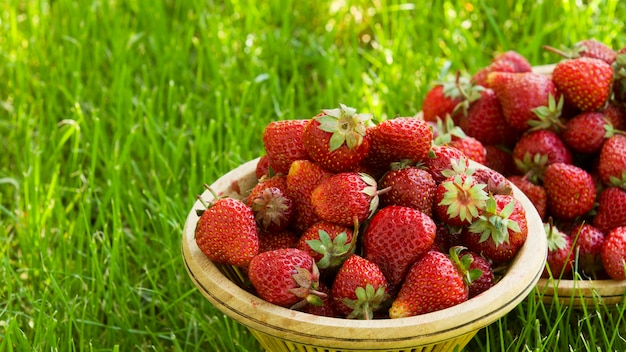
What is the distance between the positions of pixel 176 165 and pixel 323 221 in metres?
0.78

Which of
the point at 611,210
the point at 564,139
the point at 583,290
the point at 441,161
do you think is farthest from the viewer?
the point at 564,139

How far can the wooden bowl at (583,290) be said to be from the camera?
4.89 ft

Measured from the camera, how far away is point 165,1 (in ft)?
8.96

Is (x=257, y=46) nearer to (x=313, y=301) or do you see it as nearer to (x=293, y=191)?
(x=293, y=191)

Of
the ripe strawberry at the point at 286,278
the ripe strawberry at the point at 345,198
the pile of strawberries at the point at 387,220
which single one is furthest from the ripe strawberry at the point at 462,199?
the ripe strawberry at the point at 286,278

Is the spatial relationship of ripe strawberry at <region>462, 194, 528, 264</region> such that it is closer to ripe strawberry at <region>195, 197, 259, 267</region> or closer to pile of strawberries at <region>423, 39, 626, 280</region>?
pile of strawberries at <region>423, 39, 626, 280</region>

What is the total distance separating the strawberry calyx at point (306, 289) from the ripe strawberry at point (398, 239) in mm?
104

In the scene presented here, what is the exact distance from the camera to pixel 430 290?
47.7 inches

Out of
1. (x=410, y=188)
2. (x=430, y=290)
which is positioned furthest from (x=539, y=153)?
(x=430, y=290)

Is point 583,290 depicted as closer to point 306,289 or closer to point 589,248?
point 589,248

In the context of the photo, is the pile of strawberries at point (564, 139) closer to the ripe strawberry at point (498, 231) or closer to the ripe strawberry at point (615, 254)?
the ripe strawberry at point (615, 254)

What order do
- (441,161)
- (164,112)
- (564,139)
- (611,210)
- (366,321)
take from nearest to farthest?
(366,321) → (441,161) → (611,210) → (564,139) → (164,112)

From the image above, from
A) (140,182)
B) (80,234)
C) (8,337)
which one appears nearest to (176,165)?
(140,182)

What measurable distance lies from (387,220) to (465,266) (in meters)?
0.13
